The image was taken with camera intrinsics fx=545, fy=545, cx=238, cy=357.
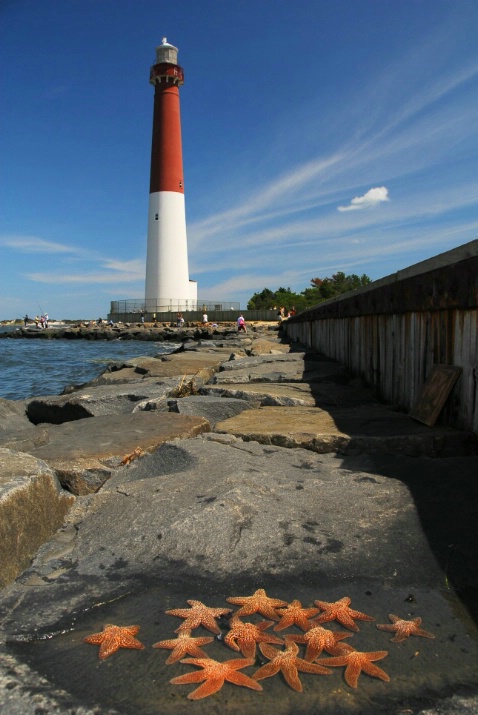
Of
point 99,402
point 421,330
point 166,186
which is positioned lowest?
point 99,402

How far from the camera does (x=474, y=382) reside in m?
3.49

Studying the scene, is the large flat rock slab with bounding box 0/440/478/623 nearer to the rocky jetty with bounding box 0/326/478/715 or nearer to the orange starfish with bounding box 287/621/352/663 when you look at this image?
the rocky jetty with bounding box 0/326/478/715

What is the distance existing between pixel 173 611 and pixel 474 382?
8.10 feet

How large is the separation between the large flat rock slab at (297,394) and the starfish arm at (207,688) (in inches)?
146

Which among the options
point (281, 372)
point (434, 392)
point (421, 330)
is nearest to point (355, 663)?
point (434, 392)

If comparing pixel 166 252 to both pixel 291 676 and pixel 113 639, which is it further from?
pixel 291 676

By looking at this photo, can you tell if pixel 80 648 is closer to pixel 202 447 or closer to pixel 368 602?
pixel 368 602

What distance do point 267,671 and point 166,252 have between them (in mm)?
40748

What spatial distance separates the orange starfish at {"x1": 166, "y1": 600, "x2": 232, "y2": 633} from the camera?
180cm

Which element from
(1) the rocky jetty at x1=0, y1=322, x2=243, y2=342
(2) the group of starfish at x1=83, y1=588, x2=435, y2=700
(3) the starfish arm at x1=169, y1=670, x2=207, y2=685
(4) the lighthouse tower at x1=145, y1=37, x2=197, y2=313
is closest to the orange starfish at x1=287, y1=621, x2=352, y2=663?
(2) the group of starfish at x1=83, y1=588, x2=435, y2=700

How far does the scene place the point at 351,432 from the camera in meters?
3.84

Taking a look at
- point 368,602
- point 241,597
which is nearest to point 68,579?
point 241,597

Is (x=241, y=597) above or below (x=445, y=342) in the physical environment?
below

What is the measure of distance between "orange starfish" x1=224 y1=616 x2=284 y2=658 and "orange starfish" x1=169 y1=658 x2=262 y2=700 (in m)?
0.05
